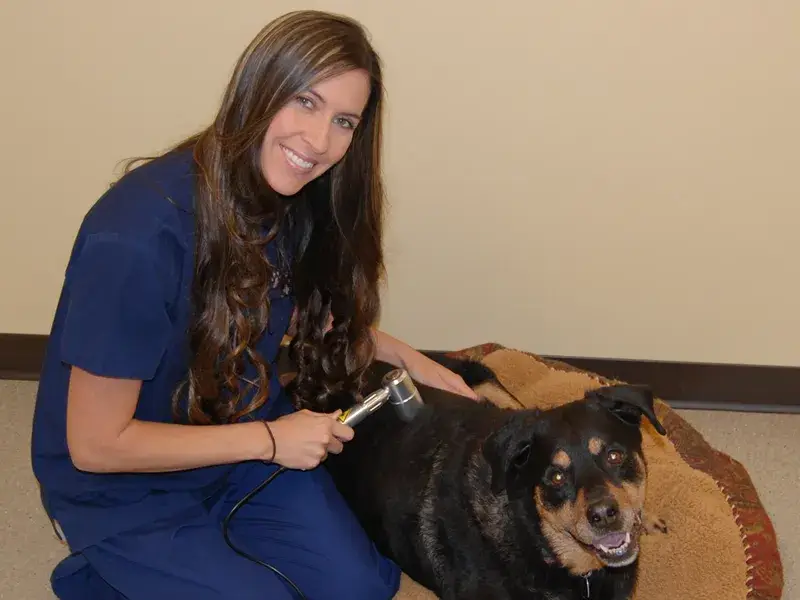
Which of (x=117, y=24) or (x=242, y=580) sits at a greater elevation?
(x=117, y=24)

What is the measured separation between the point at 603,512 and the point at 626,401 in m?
0.30

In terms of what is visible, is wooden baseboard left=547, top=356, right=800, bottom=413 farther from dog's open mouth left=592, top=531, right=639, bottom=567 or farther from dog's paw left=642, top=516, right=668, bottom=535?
dog's open mouth left=592, top=531, right=639, bottom=567

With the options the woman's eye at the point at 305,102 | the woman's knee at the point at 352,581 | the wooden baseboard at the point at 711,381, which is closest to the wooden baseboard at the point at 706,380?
the wooden baseboard at the point at 711,381

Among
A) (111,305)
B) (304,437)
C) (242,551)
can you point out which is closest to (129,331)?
(111,305)

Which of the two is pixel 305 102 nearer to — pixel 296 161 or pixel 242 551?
pixel 296 161

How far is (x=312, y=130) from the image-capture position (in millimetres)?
1871

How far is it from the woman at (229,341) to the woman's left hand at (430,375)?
137mm

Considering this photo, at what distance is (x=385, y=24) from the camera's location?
9.53 ft

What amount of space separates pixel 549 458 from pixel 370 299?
26.7 inches

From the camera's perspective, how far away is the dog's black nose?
6.13 feet

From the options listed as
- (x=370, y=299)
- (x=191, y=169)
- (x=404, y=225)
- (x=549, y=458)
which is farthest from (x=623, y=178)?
(x=191, y=169)

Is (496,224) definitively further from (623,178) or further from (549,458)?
(549,458)

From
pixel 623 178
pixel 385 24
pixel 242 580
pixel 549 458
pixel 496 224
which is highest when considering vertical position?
pixel 385 24

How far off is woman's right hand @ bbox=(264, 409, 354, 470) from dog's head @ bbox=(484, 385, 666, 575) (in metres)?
0.37
